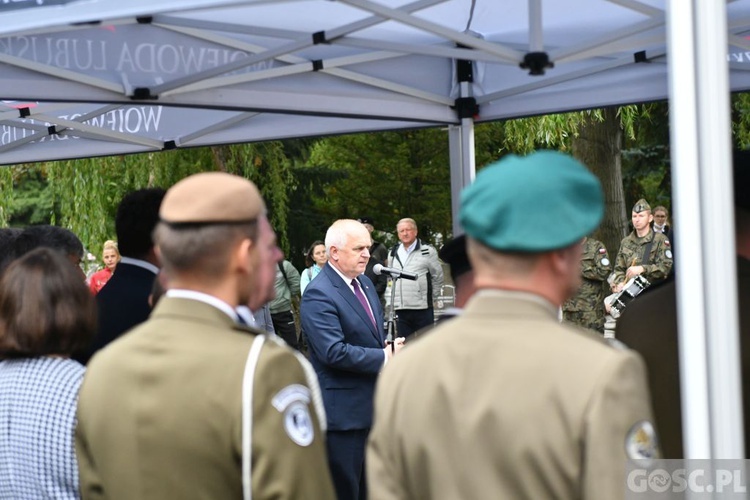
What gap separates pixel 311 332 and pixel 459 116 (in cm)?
173

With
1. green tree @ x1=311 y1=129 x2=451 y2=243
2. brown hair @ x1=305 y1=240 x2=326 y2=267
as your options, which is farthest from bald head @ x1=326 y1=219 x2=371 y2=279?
green tree @ x1=311 y1=129 x2=451 y2=243

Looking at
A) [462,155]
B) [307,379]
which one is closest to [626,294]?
[462,155]

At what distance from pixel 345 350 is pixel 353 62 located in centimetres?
158

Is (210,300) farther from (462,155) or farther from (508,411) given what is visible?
(462,155)

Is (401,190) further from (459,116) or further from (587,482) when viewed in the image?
(587,482)

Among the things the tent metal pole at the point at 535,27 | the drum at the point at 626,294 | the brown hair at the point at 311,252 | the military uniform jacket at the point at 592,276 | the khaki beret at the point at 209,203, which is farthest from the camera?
the brown hair at the point at 311,252

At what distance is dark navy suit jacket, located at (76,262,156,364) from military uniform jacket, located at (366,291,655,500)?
1810 millimetres

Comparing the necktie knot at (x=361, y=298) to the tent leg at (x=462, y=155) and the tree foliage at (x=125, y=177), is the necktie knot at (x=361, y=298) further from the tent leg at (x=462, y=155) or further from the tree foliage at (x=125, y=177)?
the tree foliage at (x=125, y=177)

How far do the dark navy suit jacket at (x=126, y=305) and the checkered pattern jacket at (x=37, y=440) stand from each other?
0.84m

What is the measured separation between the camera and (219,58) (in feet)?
17.7

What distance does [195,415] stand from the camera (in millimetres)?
2203

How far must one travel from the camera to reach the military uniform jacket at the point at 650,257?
1213 centimetres

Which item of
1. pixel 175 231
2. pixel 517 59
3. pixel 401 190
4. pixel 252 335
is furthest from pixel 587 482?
pixel 401 190

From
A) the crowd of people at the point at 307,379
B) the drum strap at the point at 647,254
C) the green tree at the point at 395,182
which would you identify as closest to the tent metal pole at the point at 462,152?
the crowd of people at the point at 307,379
